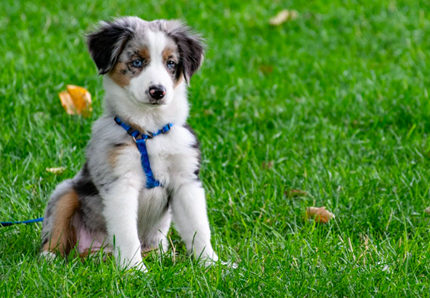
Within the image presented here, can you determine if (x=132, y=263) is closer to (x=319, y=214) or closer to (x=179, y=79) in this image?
(x=179, y=79)

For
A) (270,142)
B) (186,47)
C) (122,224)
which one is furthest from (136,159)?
(270,142)

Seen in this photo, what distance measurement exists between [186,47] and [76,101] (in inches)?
86.3

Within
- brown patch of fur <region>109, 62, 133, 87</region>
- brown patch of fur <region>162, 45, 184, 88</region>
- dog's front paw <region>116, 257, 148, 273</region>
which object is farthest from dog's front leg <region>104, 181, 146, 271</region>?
brown patch of fur <region>162, 45, 184, 88</region>

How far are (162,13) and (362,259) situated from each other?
525 centimetres

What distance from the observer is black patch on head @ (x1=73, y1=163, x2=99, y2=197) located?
3917 mm

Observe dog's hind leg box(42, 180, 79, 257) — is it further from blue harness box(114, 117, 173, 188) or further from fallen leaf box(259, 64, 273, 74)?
fallen leaf box(259, 64, 273, 74)

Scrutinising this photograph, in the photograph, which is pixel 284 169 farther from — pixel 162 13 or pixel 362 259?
pixel 162 13

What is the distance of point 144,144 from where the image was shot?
3824mm

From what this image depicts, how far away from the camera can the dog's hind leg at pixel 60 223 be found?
3910mm

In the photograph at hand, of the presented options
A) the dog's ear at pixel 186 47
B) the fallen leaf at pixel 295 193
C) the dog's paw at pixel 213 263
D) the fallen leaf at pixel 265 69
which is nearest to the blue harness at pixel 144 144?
the dog's ear at pixel 186 47

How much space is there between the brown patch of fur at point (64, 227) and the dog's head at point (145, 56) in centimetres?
72

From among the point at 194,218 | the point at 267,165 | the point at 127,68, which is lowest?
the point at 267,165

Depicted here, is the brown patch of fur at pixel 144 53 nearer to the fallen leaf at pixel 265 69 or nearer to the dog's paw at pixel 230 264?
the dog's paw at pixel 230 264

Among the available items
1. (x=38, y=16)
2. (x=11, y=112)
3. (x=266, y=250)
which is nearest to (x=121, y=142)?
(x=266, y=250)
